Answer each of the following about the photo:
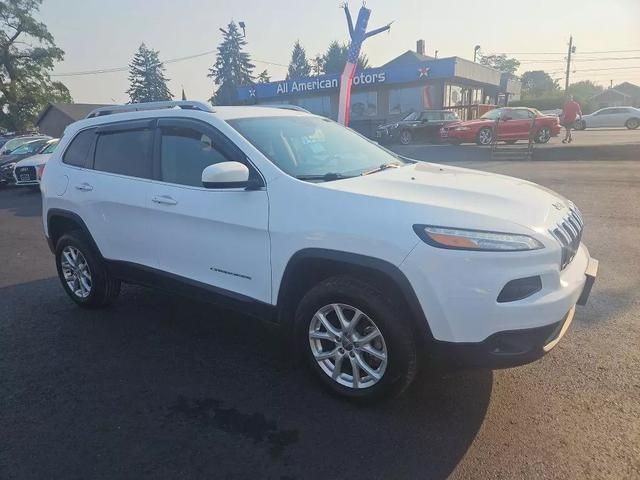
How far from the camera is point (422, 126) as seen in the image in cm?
2175

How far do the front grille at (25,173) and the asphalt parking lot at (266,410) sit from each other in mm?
10186

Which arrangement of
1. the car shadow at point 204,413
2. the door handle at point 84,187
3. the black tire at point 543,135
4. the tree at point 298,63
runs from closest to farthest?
the car shadow at point 204,413 → the door handle at point 84,187 → the black tire at point 543,135 → the tree at point 298,63

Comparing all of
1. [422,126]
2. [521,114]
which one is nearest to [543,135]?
[521,114]

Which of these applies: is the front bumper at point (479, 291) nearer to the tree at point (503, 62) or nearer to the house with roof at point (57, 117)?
the house with roof at point (57, 117)

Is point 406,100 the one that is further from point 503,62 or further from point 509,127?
point 503,62

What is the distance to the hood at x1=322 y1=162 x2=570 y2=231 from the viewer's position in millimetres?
2557

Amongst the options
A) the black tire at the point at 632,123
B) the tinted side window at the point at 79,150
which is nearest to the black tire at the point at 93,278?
the tinted side window at the point at 79,150

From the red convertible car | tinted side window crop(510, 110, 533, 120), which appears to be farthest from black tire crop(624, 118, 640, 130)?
tinted side window crop(510, 110, 533, 120)

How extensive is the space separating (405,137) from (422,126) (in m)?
0.98

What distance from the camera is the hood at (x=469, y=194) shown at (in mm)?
2557

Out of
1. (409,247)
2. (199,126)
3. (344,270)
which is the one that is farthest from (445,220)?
(199,126)

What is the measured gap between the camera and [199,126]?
3.48m

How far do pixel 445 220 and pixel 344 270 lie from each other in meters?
0.68

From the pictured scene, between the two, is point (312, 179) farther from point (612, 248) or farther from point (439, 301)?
point (612, 248)
